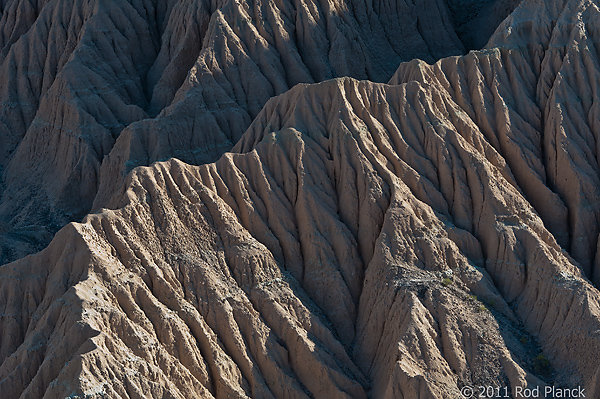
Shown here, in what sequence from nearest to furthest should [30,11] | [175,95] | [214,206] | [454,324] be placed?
Result: [454,324]
[214,206]
[175,95]
[30,11]

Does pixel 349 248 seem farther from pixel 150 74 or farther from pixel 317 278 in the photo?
pixel 150 74

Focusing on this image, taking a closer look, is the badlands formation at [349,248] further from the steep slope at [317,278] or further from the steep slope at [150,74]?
the steep slope at [150,74]

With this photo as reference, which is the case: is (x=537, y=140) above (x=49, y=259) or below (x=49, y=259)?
above

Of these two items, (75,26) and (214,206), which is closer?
(214,206)

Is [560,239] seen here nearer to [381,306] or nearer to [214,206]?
[381,306]

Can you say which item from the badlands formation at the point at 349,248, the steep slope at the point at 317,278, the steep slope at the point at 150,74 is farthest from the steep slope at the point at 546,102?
the steep slope at the point at 150,74

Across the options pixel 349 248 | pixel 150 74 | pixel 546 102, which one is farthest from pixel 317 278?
pixel 150 74

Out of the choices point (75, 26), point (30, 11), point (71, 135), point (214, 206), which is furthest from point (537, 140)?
point (30, 11)
